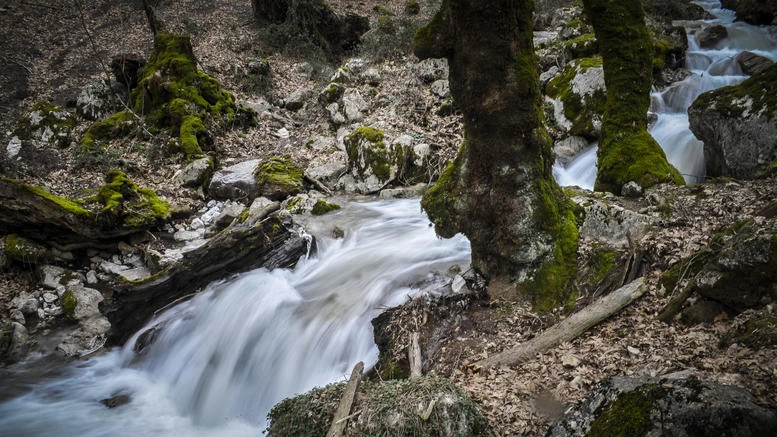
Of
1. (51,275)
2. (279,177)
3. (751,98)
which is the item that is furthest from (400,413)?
(51,275)

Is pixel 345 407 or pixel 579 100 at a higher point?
pixel 579 100

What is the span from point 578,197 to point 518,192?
1.50 m

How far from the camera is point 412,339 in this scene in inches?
192

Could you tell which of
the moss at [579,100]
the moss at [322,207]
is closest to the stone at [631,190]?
the moss at [579,100]

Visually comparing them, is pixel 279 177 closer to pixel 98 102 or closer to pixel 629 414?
pixel 98 102

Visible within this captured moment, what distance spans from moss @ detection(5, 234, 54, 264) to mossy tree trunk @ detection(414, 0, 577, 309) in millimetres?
7898

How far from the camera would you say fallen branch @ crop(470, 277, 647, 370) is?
162 inches

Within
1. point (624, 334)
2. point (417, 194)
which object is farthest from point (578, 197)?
point (417, 194)

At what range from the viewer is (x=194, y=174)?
10656 millimetres

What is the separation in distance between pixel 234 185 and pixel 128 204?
2352 mm

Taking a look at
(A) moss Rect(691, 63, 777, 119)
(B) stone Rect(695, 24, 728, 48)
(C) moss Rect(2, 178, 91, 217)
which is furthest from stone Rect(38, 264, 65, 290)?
(B) stone Rect(695, 24, 728, 48)

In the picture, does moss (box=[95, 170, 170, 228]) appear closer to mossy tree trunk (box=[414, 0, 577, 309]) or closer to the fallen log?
the fallen log

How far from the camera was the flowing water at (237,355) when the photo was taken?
5500 millimetres

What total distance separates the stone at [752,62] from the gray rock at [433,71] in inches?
368
